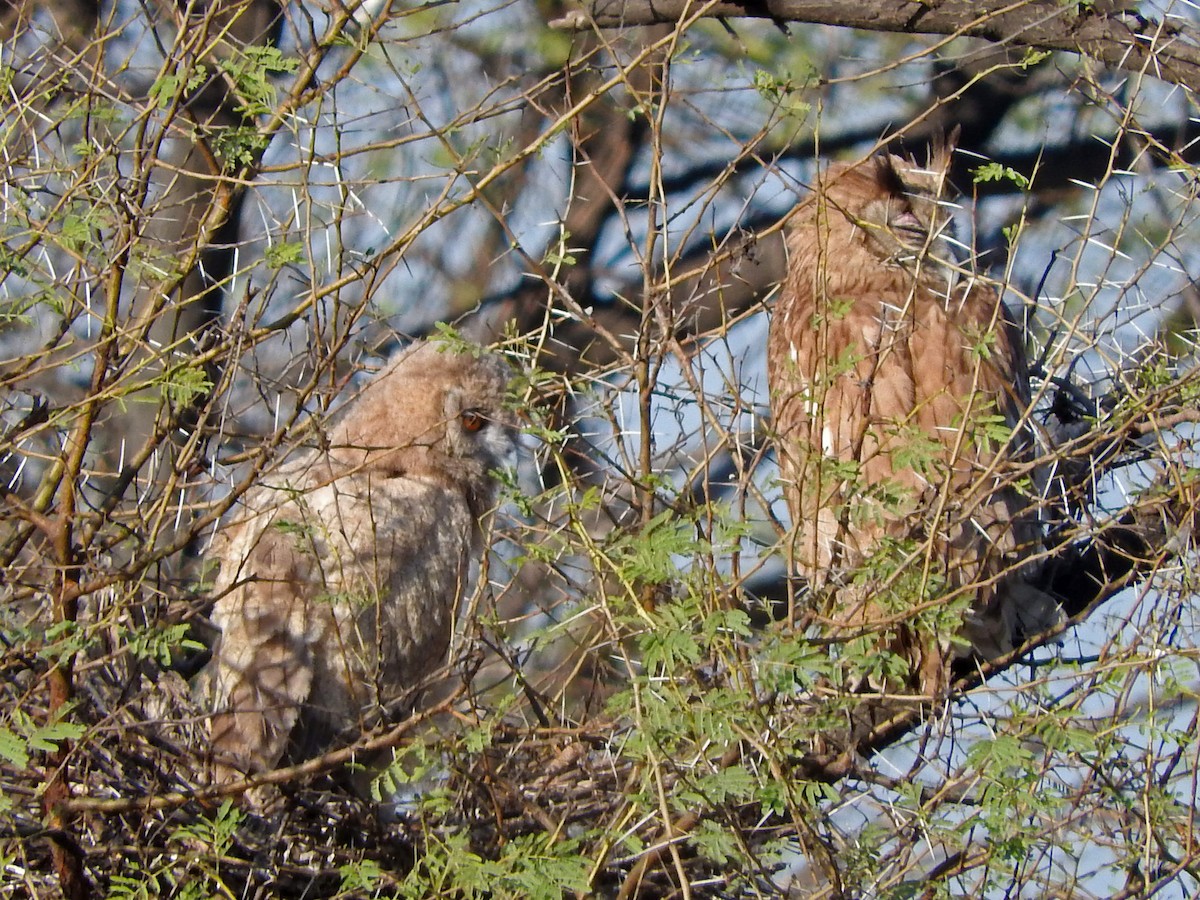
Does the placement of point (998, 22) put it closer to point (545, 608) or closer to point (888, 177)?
point (888, 177)

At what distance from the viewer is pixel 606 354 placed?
318 inches

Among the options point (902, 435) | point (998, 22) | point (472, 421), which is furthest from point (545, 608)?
point (998, 22)

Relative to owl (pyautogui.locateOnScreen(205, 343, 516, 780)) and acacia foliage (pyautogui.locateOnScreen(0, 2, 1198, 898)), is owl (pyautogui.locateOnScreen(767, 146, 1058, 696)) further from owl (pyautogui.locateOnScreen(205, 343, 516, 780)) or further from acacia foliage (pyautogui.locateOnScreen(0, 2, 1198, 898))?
owl (pyautogui.locateOnScreen(205, 343, 516, 780))

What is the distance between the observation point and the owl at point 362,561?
450 cm

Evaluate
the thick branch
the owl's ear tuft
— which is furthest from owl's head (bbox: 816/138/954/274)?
the thick branch

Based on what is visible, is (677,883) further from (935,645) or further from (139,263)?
(139,263)

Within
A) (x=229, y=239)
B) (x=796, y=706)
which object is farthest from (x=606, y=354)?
(x=796, y=706)

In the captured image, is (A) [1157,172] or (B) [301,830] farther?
(A) [1157,172]

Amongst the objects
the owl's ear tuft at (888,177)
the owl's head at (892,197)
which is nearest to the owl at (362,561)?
the owl's head at (892,197)

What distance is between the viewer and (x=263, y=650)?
468 centimetres

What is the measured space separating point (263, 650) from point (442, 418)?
116cm

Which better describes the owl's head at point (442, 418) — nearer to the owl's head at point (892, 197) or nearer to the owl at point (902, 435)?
the owl at point (902, 435)

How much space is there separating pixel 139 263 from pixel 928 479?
179 cm

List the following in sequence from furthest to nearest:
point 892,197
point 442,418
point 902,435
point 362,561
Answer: point 442,418 → point 892,197 → point 362,561 → point 902,435
